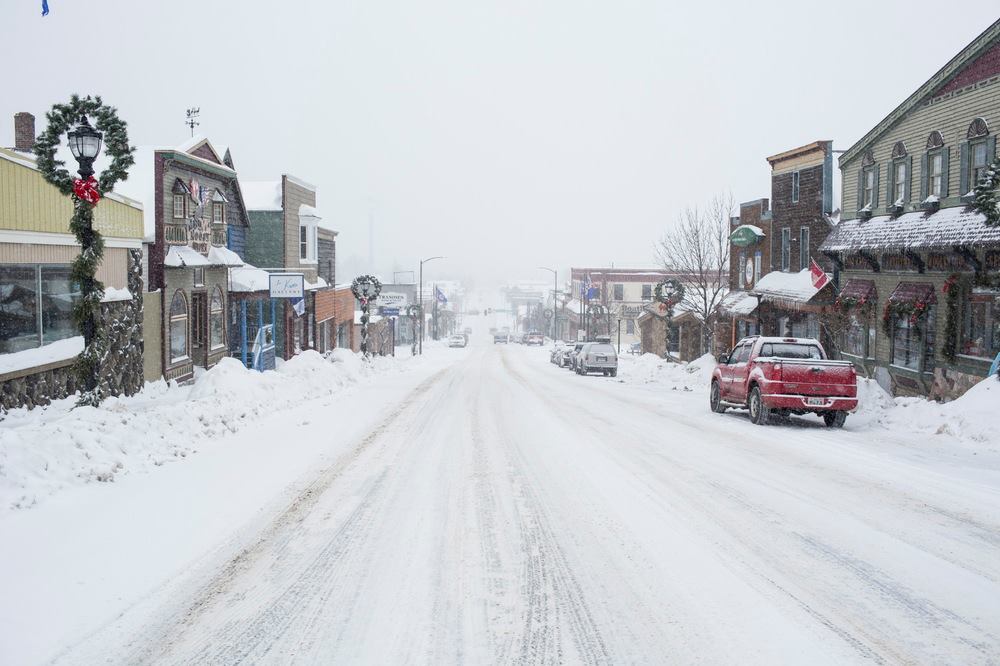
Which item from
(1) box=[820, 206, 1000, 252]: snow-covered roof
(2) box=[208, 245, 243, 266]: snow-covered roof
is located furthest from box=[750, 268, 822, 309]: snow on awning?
(2) box=[208, 245, 243, 266]: snow-covered roof

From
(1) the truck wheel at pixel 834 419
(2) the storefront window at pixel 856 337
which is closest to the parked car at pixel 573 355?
(2) the storefront window at pixel 856 337

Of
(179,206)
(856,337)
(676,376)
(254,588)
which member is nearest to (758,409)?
(254,588)

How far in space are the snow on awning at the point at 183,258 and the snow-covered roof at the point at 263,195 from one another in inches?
458

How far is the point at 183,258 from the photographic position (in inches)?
974

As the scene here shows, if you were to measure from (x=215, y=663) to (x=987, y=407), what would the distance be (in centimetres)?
1495

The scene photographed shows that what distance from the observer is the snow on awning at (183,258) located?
2438 centimetres

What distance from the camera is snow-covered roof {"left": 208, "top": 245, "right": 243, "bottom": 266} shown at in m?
27.9

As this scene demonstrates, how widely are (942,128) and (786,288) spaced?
12164mm

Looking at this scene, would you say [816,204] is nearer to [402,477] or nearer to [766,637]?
[402,477]

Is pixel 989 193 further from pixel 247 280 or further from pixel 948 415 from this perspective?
pixel 247 280

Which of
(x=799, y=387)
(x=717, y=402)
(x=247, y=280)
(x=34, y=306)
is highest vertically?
(x=247, y=280)

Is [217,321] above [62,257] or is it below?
below

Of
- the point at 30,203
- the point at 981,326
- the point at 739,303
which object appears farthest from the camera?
the point at 739,303

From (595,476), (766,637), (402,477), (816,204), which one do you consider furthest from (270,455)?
(816,204)
